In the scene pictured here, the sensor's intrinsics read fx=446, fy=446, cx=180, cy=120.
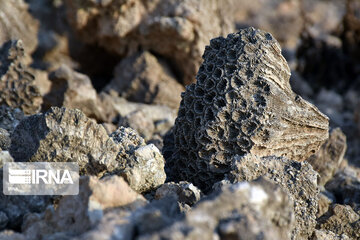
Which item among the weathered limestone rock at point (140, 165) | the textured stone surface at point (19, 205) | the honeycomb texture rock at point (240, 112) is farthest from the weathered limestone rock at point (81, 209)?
the honeycomb texture rock at point (240, 112)

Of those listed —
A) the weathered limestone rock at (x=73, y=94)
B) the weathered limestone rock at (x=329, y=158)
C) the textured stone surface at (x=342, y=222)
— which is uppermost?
the weathered limestone rock at (x=329, y=158)

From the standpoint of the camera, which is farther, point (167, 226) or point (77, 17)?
point (77, 17)

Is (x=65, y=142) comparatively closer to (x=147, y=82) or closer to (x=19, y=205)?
(x=19, y=205)

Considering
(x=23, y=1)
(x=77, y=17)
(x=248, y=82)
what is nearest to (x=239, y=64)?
(x=248, y=82)

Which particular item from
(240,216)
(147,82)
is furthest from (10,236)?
(147,82)

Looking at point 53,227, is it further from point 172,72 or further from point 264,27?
point 264,27

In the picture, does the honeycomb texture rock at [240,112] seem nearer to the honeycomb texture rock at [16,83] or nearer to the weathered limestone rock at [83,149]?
the weathered limestone rock at [83,149]
